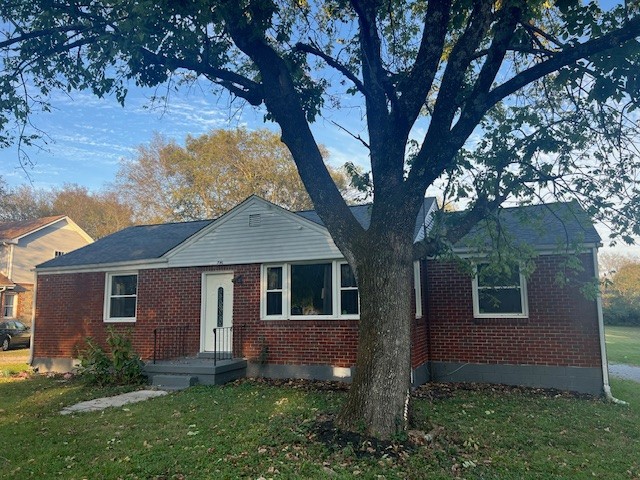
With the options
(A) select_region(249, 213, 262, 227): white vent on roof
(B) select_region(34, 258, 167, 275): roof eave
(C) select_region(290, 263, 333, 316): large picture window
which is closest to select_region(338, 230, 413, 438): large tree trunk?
(C) select_region(290, 263, 333, 316): large picture window

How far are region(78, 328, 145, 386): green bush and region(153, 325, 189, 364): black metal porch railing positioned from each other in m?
1.16

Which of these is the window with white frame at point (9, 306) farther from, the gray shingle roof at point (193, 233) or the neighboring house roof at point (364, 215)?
the neighboring house roof at point (364, 215)

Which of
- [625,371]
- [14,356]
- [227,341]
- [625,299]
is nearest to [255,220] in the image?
[227,341]

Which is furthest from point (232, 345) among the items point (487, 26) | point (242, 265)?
point (487, 26)

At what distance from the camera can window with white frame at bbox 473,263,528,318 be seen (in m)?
10.1

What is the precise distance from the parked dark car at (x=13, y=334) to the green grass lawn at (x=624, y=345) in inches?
933

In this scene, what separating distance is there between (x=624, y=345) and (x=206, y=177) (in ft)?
82.4

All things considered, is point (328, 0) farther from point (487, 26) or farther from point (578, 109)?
point (578, 109)

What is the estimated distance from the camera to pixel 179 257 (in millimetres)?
12078

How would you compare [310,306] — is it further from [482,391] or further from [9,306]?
[9,306]

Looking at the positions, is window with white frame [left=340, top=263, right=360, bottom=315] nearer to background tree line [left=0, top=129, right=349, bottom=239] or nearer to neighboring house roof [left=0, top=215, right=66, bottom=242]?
background tree line [left=0, top=129, right=349, bottom=239]

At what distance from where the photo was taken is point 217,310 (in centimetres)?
1172

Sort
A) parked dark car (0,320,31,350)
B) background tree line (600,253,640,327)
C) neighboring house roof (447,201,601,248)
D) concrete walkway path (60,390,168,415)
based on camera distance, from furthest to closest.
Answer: background tree line (600,253,640,327), parked dark car (0,320,31,350), concrete walkway path (60,390,168,415), neighboring house roof (447,201,601,248)

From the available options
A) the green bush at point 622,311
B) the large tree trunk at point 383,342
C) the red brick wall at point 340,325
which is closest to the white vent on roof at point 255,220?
the red brick wall at point 340,325
